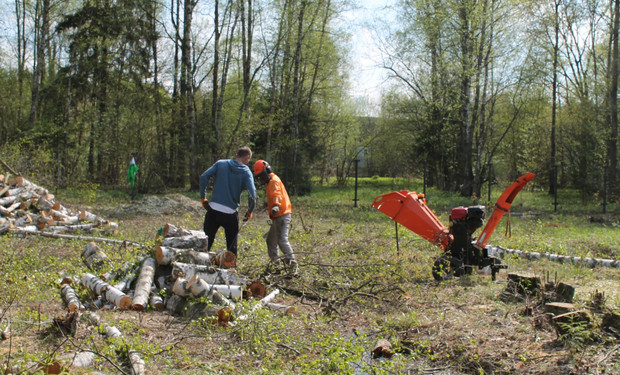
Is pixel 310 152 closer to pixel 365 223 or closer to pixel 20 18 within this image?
pixel 365 223

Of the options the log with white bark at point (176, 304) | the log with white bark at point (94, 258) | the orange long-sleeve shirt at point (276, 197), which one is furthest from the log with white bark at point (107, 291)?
the orange long-sleeve shirt at point (276, 197)

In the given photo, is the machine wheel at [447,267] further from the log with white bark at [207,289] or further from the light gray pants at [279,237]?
the log with white bark at [207,289]

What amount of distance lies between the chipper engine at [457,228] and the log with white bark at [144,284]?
3.32m

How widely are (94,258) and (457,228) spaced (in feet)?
16.6

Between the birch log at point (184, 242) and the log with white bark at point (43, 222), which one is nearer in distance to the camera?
the birch log at point (184, 242)

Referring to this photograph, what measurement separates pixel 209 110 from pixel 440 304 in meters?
21.2

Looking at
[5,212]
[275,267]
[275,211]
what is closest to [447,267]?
[275,267]

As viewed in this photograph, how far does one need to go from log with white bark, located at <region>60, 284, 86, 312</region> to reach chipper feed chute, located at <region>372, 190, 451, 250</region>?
407 cm

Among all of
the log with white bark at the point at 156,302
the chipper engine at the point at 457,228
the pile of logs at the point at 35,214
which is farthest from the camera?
the pile of logs at the point at 35,214

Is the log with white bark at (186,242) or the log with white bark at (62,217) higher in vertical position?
the log with white bark at (186,242)

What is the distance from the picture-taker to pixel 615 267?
316 inches

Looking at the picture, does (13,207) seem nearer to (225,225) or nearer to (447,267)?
(225,225)

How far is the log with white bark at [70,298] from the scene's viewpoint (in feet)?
16.2

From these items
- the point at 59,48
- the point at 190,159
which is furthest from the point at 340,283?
the point at 59,48
